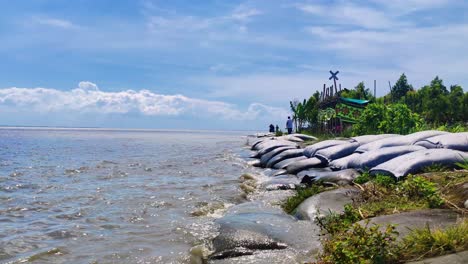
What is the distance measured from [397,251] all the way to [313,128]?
108ft

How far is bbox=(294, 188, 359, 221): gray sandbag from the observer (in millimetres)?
5590

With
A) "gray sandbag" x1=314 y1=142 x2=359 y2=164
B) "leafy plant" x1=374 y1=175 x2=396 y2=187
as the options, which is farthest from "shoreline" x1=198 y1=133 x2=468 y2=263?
"gray sandbag" x1=314 y1=142 x2=359 y2=164

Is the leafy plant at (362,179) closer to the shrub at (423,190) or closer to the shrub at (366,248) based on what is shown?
the shrub at (423,190)

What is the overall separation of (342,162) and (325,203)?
4.87 m

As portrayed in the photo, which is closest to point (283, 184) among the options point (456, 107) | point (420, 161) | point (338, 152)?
point (338, 152)

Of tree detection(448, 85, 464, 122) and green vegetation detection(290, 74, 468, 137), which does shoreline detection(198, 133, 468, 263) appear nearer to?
green vegetation detection(290, 74, 468, 137)

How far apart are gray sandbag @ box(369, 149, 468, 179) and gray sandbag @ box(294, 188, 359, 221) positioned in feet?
4.41

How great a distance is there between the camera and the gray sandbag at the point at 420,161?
23.3 ft

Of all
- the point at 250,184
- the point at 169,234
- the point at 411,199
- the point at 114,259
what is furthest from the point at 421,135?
the point at 114,259

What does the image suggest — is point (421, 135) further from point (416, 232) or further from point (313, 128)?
point (313, 128)

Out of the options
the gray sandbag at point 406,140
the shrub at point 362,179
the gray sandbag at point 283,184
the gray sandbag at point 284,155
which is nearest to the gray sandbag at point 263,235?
the shrub at point 362,179

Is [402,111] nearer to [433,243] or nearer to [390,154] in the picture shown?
[390,154]

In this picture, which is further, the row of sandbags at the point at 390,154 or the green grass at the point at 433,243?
the row of sandbags at the point at 390,154

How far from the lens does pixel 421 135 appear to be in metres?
9.83
